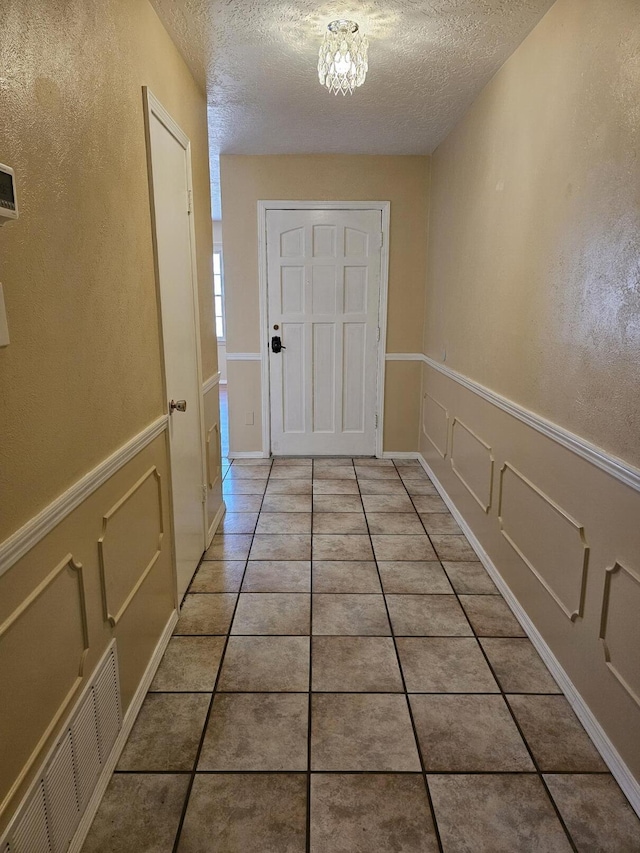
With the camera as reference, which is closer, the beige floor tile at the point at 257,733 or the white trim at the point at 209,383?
the beige floor tile at the point at 257,733

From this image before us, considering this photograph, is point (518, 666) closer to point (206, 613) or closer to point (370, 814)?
point (370, 814)

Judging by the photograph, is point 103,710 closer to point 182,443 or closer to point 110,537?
point 110,537

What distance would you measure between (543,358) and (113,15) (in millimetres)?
1837

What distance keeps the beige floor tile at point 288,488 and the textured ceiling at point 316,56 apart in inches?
95.8

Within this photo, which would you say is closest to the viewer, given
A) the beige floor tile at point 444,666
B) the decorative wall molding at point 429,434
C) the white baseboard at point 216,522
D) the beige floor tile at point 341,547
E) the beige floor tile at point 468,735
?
the beige floor tile at point 468,735

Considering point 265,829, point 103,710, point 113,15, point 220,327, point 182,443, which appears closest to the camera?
point 265,829

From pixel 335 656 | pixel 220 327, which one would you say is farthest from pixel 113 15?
pixel 220 327

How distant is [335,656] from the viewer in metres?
2.14

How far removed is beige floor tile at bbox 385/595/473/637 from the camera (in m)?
2.31

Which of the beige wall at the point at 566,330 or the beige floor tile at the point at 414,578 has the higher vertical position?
the beige wall at the point at 566,330

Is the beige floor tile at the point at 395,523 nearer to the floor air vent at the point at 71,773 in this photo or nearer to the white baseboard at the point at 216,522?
the white baseboard at the point at 216,522

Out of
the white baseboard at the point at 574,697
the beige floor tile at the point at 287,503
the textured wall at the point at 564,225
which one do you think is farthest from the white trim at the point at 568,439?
the beige floor tile at the point at 287,503

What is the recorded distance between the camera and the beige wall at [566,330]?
5.17 ft

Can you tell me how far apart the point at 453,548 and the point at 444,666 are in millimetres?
1066
